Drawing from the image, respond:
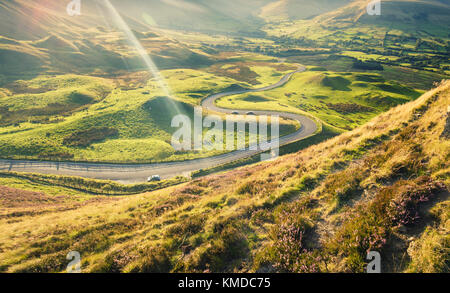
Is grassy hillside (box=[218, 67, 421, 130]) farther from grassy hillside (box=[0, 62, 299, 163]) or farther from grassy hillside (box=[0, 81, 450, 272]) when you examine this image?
grassy hillside (box=[0, 81, 450, 272])

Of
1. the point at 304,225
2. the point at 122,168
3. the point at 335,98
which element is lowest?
the point at 122,168

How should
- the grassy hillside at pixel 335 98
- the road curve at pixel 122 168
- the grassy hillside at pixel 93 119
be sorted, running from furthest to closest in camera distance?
the grassy hillside at pixel 335 98, the grassy hillside at pixel 93 119, the road curve at pixel 122 168

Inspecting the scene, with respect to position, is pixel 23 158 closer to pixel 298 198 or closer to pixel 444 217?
pixel 298 198

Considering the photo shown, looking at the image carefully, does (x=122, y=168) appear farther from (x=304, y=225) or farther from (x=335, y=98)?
(x=335, y=98)

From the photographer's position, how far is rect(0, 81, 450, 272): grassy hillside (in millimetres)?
7766

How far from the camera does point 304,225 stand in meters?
9.66

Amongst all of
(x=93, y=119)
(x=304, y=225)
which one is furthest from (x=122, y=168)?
(x=304, y=225)

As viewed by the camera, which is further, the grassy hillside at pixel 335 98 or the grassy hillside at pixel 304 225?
the grassy hillside at pixel 335 98

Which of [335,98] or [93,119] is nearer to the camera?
[93,119]

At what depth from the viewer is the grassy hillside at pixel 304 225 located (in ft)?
25.5

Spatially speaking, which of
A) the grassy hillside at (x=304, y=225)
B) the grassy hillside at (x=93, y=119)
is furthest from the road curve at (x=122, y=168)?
the grassy hillside at (x=304, y=225)

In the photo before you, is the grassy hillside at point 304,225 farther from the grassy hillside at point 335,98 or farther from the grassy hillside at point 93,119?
the grassy hillside at point 335,98

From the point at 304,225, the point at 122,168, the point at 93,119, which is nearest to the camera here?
the point at 304,225
